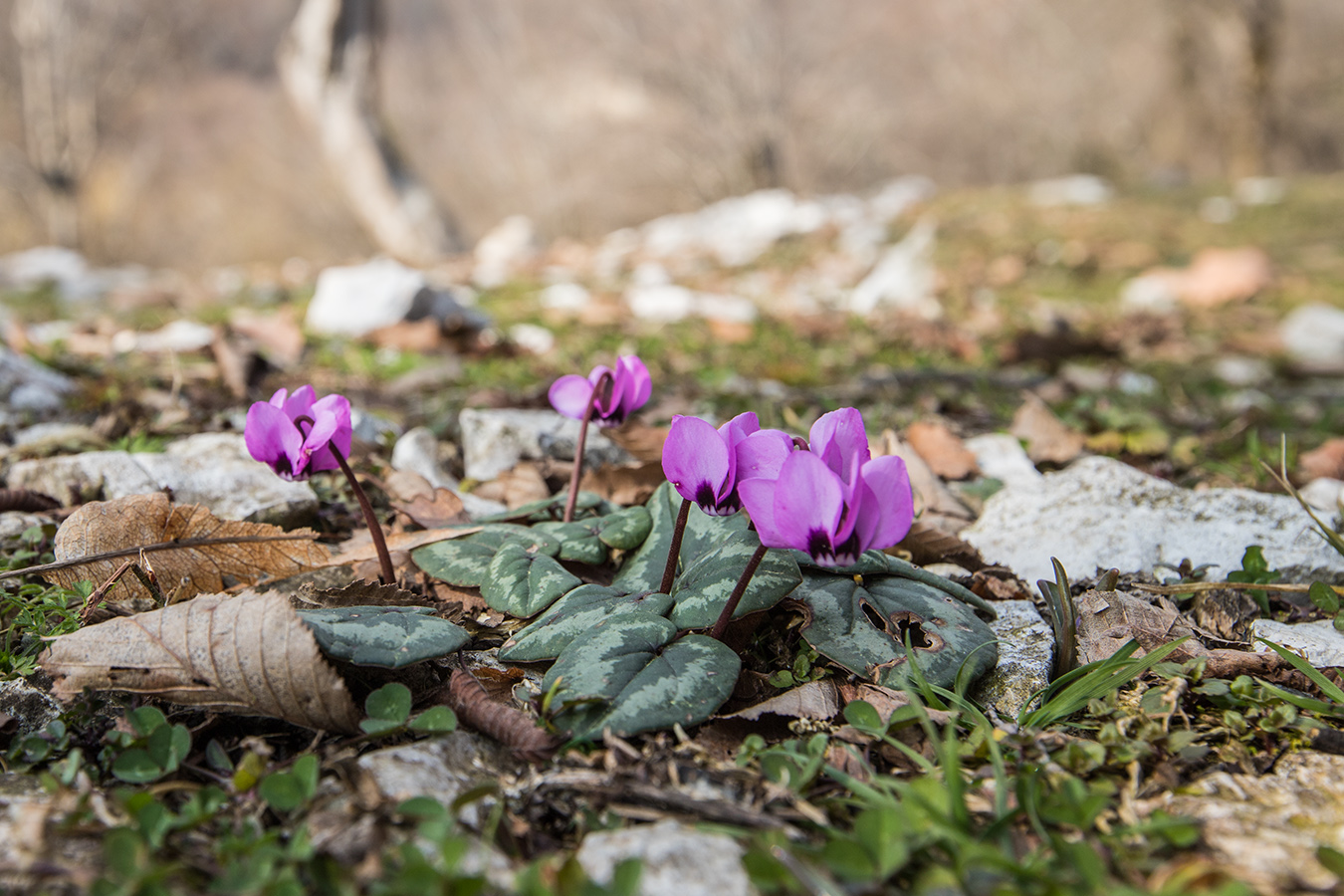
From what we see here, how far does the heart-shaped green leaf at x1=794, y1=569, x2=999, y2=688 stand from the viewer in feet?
3.98

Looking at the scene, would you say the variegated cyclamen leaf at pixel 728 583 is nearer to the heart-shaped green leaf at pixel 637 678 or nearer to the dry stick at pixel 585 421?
the heart-shaped green leaf at pixel 637 678

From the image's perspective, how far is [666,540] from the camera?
1438 millimetres

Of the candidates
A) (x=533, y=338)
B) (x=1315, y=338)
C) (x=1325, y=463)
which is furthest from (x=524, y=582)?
(x=1315, y=338)

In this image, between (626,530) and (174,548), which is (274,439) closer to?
(174,548)

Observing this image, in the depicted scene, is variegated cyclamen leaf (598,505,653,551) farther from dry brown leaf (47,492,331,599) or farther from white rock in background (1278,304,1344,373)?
white rock in background (1278,304,1344,373)

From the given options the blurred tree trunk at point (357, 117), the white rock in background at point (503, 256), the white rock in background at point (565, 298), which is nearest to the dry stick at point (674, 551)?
the white rock in background at point (565, 298)

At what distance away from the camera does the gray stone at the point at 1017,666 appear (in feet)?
4.12

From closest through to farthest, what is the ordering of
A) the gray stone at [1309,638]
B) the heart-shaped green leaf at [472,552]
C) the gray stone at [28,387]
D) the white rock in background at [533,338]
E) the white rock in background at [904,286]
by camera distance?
the gray stone at [1309,638] < the heart-shaped green leaf at [472,552] < the gray stone at [28,387] < the white rock in background at [533,338] < the white rock in background at [904,286]

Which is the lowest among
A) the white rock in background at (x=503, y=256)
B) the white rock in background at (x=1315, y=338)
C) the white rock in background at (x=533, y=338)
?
the white rock in background at (x=1315, y=338)

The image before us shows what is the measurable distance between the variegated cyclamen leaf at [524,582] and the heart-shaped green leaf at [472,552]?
0.04 metres

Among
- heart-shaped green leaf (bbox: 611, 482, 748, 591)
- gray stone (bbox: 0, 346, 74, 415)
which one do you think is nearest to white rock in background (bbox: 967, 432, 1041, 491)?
heart-shaped green leaf (bbox: 611, 482, 748, 591)

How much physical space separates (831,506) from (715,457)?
0.19m

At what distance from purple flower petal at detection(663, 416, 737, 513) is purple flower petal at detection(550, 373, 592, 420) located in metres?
0.44

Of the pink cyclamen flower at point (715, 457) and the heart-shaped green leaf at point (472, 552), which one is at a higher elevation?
the pink cyclamen flower at point (715, 457)
